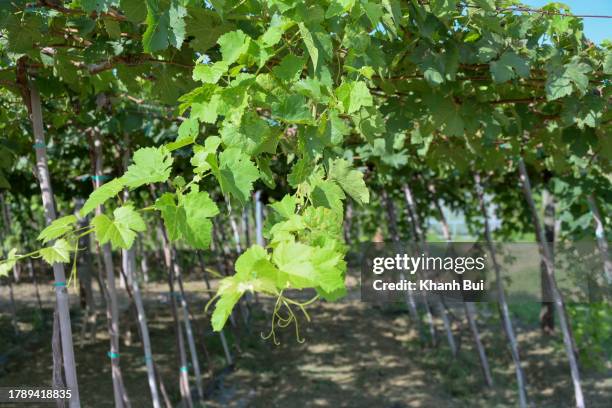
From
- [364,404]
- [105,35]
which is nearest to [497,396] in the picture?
[364,404]

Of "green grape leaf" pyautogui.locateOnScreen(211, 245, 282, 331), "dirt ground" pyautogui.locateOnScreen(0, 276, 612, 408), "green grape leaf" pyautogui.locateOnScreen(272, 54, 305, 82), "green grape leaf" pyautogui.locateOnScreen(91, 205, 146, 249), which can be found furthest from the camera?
"dirt ground" pyautogui.locateOnScreen(0, 276, 612, 408)

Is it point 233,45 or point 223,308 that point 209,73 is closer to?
point 233,45

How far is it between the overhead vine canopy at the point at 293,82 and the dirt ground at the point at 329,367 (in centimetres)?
273

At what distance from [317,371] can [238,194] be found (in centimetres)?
500

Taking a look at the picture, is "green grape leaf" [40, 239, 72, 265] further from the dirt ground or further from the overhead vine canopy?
the dirt ground

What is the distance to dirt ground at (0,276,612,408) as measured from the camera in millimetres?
4996

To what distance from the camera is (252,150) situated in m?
1.05

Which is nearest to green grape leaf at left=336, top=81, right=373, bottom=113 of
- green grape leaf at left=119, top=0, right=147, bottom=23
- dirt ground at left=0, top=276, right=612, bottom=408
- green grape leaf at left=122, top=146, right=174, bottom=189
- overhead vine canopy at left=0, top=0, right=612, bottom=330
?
overhead vine canopy at left=0, top=0, right=612, bottom=330

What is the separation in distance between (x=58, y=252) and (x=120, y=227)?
0.51ft

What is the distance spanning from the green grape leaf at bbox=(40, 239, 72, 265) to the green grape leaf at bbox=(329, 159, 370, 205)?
51cm

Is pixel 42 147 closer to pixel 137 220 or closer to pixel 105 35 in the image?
pixel 105 35

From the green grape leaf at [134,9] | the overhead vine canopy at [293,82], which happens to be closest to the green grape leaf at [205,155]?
the overhead vine canopy at [293,82]

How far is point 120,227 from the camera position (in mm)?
921

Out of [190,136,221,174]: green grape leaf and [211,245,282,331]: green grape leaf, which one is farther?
[190,136,221,174]: green grape leaf
